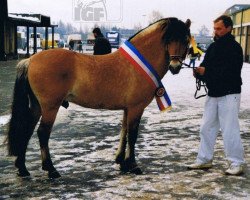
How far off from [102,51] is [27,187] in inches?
281

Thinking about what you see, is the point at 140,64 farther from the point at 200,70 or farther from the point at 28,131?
the point at 28,131

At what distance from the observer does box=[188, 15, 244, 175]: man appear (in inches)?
185

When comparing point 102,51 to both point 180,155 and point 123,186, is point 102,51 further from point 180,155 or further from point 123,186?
point 123,186

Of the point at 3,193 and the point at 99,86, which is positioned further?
the point at 99,86

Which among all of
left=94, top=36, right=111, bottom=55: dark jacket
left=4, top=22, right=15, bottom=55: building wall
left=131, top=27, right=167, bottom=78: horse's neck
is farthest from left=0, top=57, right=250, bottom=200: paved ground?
left=4, top=22, right=15, bottom=55: building wall

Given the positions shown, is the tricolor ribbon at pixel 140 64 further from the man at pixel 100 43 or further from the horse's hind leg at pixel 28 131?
the man at pixel 100 43

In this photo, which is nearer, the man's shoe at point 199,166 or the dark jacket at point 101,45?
the man's shoe at point 199,166

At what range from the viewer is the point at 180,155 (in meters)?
5.73

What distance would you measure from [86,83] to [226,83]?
165 cm

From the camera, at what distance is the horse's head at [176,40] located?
184 inches

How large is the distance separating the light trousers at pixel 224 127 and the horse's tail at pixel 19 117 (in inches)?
86.1

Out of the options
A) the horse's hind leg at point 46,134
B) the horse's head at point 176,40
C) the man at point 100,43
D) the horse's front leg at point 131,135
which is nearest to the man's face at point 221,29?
the horse's head at point 176,40

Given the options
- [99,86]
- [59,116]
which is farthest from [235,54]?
[59,116]

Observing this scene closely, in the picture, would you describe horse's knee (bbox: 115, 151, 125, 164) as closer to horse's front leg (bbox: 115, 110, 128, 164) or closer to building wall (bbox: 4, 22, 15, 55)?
horse's front leg (bbox: 115, 110, 128, 164)
